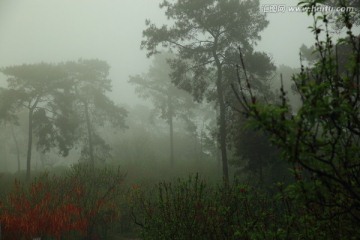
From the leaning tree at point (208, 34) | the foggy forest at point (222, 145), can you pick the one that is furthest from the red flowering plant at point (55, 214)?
the leaning tree at point (208, 34)

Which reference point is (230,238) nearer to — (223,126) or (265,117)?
(265,117)

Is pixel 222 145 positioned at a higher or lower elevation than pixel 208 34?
lower

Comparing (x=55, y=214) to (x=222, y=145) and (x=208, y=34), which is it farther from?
(x=208, y=34)

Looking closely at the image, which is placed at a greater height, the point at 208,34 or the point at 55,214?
A: the point at 208,34

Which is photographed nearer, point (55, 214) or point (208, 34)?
point (55, 214)

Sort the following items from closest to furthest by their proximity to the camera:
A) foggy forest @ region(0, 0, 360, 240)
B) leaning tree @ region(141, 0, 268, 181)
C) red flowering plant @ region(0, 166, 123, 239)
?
foggy forest @ region(0, 0, 360, 240), red flowering plant @ region(0, 166, 123, 239), leaning tree @ region(141, 0, 268, 181)

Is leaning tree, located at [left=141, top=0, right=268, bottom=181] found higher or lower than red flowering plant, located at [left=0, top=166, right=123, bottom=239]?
higher

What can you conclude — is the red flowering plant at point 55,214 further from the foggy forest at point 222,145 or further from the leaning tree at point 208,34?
the leaning tree at point 208,34

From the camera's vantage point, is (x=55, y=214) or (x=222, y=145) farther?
(x=222, y=145)

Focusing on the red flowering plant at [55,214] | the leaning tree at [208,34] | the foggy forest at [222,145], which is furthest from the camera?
the leaning tree at [208,34]

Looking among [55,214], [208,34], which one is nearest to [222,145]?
[208,34]

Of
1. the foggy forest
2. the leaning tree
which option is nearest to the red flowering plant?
the foggy forest

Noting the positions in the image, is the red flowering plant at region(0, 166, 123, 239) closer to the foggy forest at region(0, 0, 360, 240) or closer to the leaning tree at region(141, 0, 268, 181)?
the foggy forest at region(0, 0, 360, 240)

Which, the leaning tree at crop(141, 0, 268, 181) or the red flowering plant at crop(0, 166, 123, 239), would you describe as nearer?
the red flowering plant at crop(0, 166, 123, 239)
